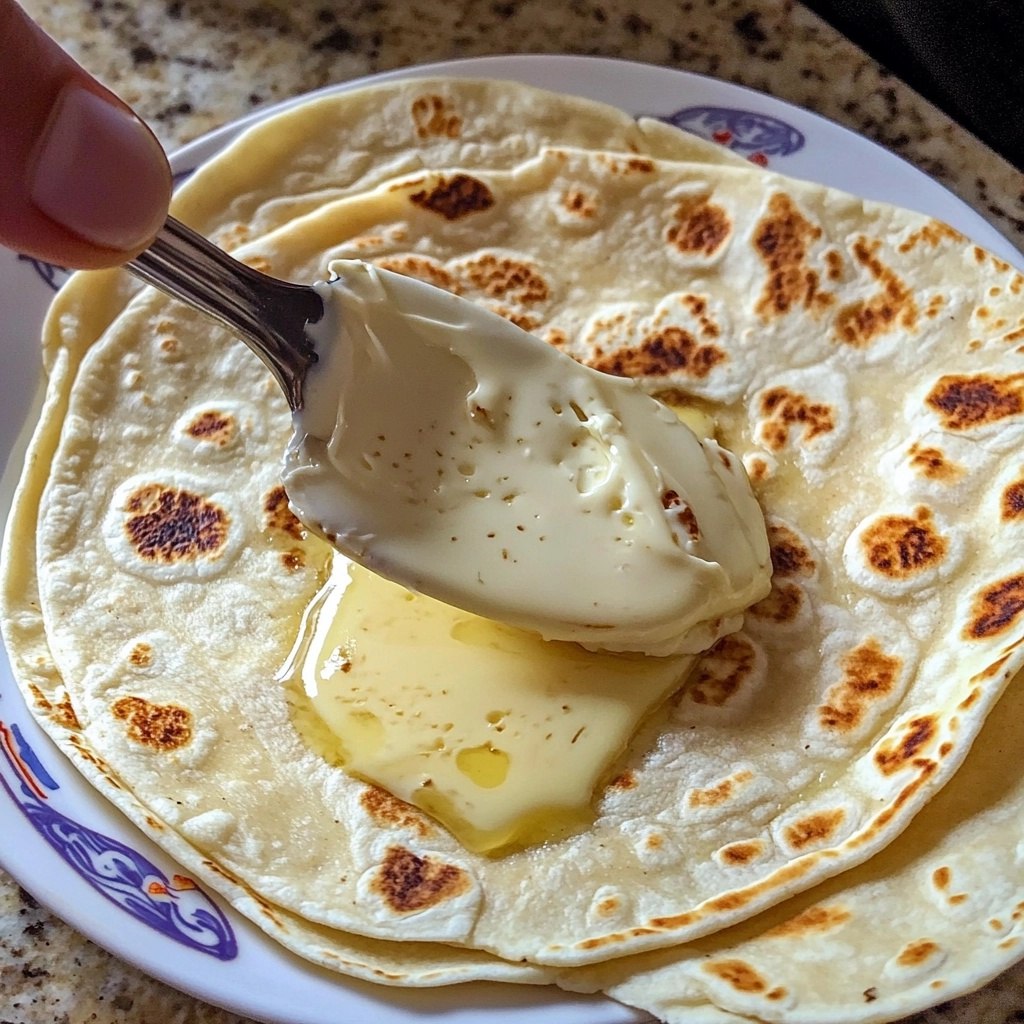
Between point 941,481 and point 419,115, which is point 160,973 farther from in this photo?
point 419,115

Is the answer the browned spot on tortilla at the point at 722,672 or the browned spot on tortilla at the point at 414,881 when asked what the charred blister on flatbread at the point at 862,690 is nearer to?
the browned spot on tortilla at the point at 722,672

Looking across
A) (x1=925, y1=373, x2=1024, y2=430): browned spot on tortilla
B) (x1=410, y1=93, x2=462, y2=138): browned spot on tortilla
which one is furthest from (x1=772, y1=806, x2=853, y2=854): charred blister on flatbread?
(x1=410, y1=93, x2=462, y2=138): browned spot on tortilla

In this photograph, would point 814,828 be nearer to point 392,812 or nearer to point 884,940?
point 884,940

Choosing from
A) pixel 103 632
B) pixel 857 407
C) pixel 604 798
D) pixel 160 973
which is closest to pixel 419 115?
pixel 857 407

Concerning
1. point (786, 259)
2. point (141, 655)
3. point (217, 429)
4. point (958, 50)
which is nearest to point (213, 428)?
point (217, 429)

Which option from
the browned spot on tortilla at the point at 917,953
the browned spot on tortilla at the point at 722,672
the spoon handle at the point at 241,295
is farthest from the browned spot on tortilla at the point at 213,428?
the browned spot on tortilla at the point at 917,953

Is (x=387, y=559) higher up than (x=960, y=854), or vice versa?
(x=960, y=854)
